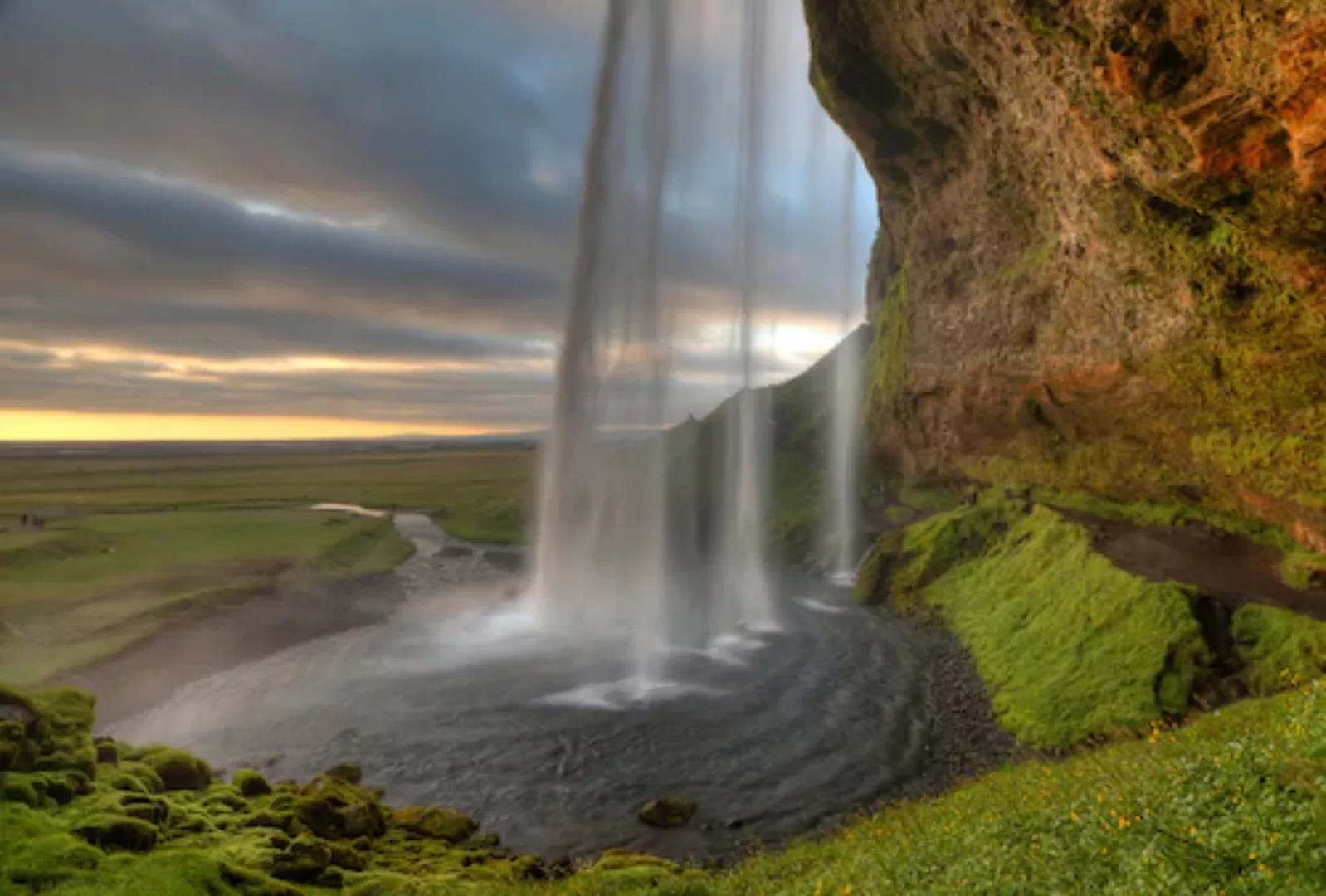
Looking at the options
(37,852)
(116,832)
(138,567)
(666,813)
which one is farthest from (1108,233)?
(138,567)

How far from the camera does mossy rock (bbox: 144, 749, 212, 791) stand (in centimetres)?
1667

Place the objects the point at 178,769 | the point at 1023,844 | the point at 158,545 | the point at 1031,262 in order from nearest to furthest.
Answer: the point at 1023,844, the point at 178,769, the point at 1031,262, the point at 158,545

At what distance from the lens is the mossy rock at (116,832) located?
39.5ft

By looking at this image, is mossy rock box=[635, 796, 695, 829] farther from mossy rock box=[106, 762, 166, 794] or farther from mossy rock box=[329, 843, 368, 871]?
mossy rock box=[106, 762, 166, 794]

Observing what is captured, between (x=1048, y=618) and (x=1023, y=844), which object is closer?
(x=1023, y=844)

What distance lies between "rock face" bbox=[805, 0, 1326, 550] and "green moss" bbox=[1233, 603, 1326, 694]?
648 centimetres

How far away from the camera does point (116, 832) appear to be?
1234cm

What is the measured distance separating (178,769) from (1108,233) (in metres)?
38.3

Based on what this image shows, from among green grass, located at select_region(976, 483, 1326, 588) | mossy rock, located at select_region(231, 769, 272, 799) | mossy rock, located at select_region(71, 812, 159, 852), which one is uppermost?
green grass, located at select_region(976, 483, 1326, 588)

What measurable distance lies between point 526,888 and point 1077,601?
→ 978 inches

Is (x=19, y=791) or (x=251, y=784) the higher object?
(x=19, y=791)

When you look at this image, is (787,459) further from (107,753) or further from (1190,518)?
(107,753)

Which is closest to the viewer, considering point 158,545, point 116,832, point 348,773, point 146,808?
point 116,832

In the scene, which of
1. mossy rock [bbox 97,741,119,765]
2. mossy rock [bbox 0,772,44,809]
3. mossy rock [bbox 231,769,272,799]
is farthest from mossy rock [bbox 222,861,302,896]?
mossy rock [bbox 97,741,119,765]
